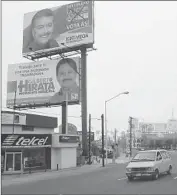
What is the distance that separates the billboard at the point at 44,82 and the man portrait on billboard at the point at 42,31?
247 centimetres

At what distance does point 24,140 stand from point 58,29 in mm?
23221

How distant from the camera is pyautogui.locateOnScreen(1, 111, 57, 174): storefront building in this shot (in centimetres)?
3550

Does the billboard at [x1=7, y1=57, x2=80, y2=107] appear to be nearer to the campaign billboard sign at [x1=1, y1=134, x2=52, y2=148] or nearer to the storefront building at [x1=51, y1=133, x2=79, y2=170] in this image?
the storefront building at [x1=51, y1=133, x2=79, y2=170]

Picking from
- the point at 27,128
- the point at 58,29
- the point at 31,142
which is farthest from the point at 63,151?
the point at 58,29

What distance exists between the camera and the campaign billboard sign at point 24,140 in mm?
35031

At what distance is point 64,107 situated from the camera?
5316cm

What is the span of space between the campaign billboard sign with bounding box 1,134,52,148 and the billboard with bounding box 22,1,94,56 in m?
18.5

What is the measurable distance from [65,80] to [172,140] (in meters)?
107

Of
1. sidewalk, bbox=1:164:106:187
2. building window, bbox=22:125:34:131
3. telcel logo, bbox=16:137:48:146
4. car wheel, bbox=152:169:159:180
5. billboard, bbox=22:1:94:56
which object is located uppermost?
billboard, bbox=22:1:94:56

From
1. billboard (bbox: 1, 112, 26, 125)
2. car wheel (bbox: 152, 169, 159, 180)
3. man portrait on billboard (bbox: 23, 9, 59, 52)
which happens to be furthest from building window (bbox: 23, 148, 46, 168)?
man portrait on billboard (bbox: 23, 9, 59, 52)

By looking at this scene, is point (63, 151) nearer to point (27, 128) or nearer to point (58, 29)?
point (27, 128)

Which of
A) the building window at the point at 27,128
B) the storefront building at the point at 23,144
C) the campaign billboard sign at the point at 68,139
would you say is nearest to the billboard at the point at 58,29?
the campaign billboard sign at the point at 68,139

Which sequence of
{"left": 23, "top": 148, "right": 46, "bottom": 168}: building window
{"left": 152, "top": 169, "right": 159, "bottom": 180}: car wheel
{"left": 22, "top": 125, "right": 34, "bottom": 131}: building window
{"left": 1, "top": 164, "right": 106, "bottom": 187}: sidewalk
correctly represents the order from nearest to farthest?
{"left": 152, "top": 169, "right": 159, "bottom": 180}: car wheel < {"left": 1, "top": 164, "right": 106, "bottom": 187}: sidewalk < {"left": 23, "top": 148, "right": 46, "bottom": 168}: building window < {"left": 22, "top": 125, "right": 34, "bottom": 131}: building window

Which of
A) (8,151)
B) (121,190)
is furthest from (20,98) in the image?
(121,190)
